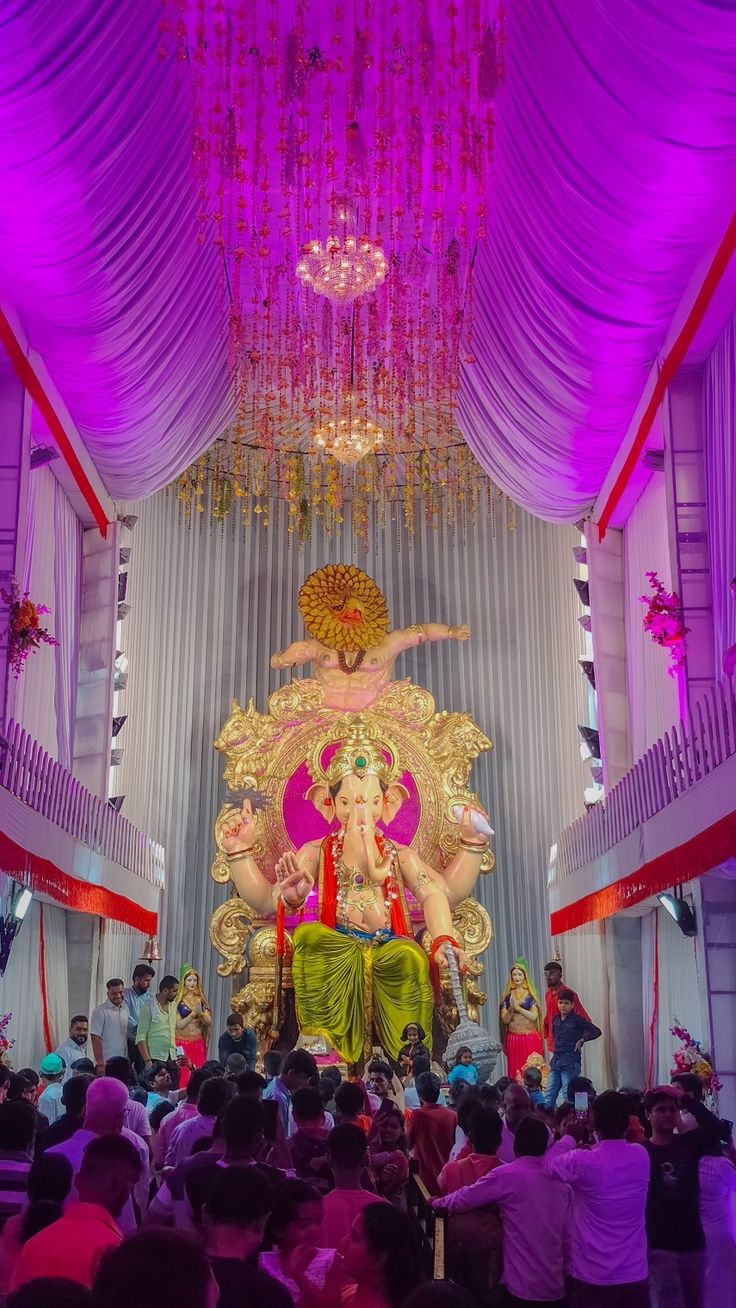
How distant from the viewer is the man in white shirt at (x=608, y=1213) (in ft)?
11.4

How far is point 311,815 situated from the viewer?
47.3 ft

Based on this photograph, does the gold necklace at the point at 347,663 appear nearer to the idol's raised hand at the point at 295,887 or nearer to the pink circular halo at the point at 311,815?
the pink circular halo at the point at 311,815

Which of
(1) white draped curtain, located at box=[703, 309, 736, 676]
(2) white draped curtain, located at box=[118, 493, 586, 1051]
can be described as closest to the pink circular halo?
(2) white draped curtain, located at box=[118, 493, 586, 1051]

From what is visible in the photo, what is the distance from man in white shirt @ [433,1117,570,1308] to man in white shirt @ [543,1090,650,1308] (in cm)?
5

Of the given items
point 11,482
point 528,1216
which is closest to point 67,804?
point 11,482

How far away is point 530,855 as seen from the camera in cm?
1494

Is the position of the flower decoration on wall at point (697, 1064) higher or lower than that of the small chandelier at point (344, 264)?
lower

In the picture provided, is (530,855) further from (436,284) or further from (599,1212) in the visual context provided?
(599,1212)

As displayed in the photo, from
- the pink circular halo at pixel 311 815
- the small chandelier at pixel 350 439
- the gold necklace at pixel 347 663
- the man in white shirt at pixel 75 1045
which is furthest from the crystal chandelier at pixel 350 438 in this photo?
the man in white shirt at pixel 75 1045

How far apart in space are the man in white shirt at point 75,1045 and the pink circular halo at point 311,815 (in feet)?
19.4

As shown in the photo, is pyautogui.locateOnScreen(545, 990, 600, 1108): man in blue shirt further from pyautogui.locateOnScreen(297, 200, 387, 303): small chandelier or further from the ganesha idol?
pyautogui.locateOnScreen(297, 200, 387, 303): small chandelier

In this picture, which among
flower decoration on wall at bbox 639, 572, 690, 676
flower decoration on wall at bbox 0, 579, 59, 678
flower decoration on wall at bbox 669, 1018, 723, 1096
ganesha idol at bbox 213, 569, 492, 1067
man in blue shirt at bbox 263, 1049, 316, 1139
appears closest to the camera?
man in blue shirt at bbox 263, 1049, 316, 1139

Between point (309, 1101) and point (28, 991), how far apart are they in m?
6.58

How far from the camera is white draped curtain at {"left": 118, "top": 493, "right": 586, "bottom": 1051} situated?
14500mm
